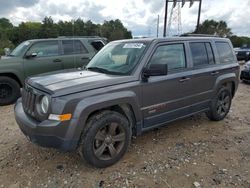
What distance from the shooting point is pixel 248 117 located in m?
5.71

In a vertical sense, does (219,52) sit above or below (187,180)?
above

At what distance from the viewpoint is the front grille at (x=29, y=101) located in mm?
3295

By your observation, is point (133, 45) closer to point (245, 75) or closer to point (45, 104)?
point (45, 104)

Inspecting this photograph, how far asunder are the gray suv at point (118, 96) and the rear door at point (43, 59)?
3310 millimetres

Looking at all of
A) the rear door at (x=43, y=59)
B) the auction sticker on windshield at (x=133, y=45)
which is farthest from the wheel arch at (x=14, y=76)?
the auction sticker on windshield at (x=133, y=45)

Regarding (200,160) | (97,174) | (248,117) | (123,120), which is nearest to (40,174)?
(97,174)

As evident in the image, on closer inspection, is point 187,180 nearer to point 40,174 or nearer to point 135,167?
point 135,167

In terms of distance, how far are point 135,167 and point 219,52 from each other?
3011 mm

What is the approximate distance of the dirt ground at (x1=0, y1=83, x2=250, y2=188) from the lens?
3.23 metres

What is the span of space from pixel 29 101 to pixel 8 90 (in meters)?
3.93

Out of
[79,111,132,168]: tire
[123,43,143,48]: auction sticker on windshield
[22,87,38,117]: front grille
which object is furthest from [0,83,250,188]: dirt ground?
[123,43,143,48]: auction sticker on windshield

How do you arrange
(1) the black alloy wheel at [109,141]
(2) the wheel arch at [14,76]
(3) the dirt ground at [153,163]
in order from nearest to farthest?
(3) the dirt ground at [153,163], (1) the black alloy wheel at [109,141], (2) the wheel arch at [14,76]

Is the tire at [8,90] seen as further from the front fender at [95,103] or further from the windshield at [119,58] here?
the front fender at [95,103]

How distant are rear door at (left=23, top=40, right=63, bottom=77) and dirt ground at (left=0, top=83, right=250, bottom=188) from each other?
2.60 metres
